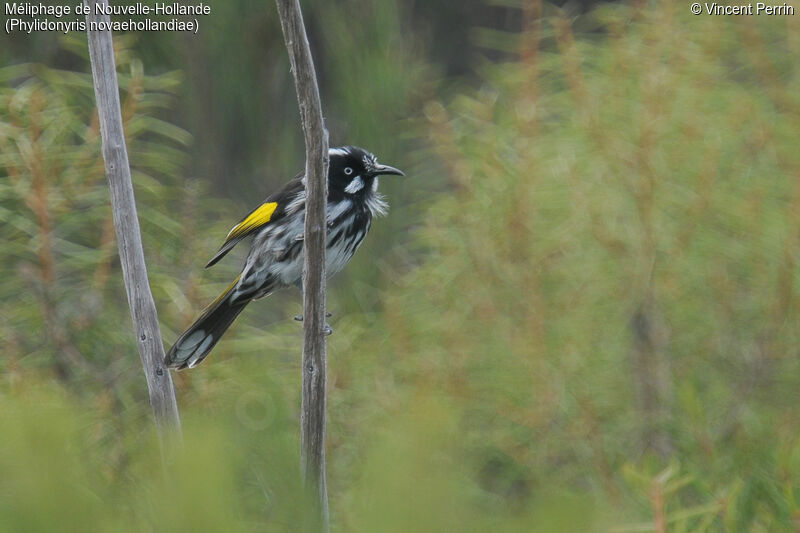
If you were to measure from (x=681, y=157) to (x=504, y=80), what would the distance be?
0.45 meters

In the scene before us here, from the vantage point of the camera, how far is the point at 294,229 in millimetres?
2055

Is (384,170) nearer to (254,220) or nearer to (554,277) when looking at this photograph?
(254,220)

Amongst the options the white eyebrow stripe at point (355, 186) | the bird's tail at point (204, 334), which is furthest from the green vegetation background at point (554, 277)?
the white eyebrow stripe at point (355, 186)

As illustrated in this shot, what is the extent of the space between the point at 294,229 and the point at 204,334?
0.36 meters

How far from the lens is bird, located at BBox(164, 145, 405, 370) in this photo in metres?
1.93

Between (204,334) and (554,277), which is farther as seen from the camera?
(554,277)

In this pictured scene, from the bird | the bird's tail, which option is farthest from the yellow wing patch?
the bird's tail

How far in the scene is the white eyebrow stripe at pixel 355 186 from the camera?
200 cm

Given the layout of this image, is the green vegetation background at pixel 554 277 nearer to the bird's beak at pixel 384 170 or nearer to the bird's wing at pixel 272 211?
the bird's wing at pixel 272 211

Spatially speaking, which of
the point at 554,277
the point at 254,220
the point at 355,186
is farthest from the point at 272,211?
the point at 554,277

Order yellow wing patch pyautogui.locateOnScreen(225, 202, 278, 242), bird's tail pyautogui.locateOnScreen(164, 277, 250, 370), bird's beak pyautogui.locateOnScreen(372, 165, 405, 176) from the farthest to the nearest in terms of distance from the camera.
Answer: yellow wing patch pyautogui.locateOnScreen(225, 202, 278, 242) → bird's beak pyautogui.locateOnScreen(372, 165, 405, 176) → bird's tail pyautogui.locateOnScreen(164, 277, 250, 370)

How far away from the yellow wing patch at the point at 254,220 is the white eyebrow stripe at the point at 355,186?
170 mm

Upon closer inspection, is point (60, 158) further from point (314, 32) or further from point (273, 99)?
point (314, 32)

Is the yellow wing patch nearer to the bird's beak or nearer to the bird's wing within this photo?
the bird's wing
